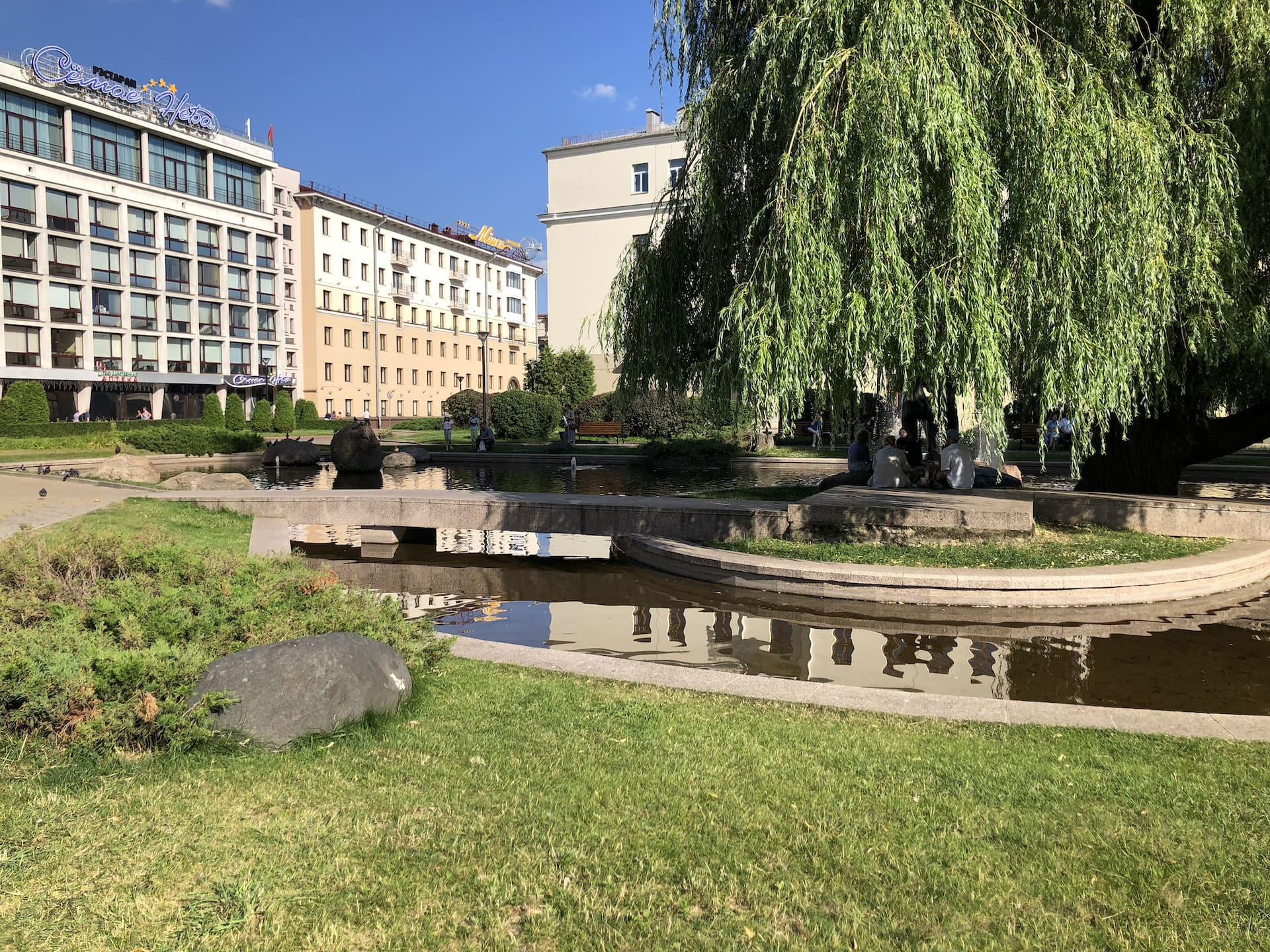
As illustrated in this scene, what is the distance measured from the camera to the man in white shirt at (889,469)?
14.8 m

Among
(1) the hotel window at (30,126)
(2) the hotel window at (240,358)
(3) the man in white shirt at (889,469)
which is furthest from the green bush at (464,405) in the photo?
(3) the man in white shirt at (889,469)

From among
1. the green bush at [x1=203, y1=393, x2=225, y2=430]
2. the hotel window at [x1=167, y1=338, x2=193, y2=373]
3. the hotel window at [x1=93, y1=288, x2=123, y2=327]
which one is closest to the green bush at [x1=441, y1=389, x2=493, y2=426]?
the green bush at [x1=203, y1=393, x2=225, y2=430]

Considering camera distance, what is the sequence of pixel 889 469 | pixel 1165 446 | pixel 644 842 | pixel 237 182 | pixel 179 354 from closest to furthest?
1. pixel 644 842
2. pixel 889 469
3. pixel 1165 446
4. pixel 179 354
5. pixel 237 182

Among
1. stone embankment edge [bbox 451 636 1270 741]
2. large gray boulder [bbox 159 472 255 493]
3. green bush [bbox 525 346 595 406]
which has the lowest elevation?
stone embankment edge [bbox 451 636 1270 741]

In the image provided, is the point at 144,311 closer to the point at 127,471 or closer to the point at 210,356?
the point at 210,356

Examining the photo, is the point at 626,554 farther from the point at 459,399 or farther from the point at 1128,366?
the point at 459,399

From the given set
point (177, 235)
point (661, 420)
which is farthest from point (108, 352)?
point (661, 420)

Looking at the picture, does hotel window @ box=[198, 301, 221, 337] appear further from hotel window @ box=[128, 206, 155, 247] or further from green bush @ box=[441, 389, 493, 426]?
green bush @ box=[441, 389, 493, 426]

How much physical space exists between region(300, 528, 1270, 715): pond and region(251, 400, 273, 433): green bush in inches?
1946

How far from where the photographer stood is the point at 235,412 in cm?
6084

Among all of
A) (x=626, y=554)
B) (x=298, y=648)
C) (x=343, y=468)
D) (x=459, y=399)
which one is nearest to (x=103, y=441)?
(x=343, y=468)

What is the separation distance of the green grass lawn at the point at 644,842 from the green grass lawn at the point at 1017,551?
629 cm

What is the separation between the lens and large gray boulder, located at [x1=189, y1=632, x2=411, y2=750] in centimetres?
521

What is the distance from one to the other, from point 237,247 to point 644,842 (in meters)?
72.3
